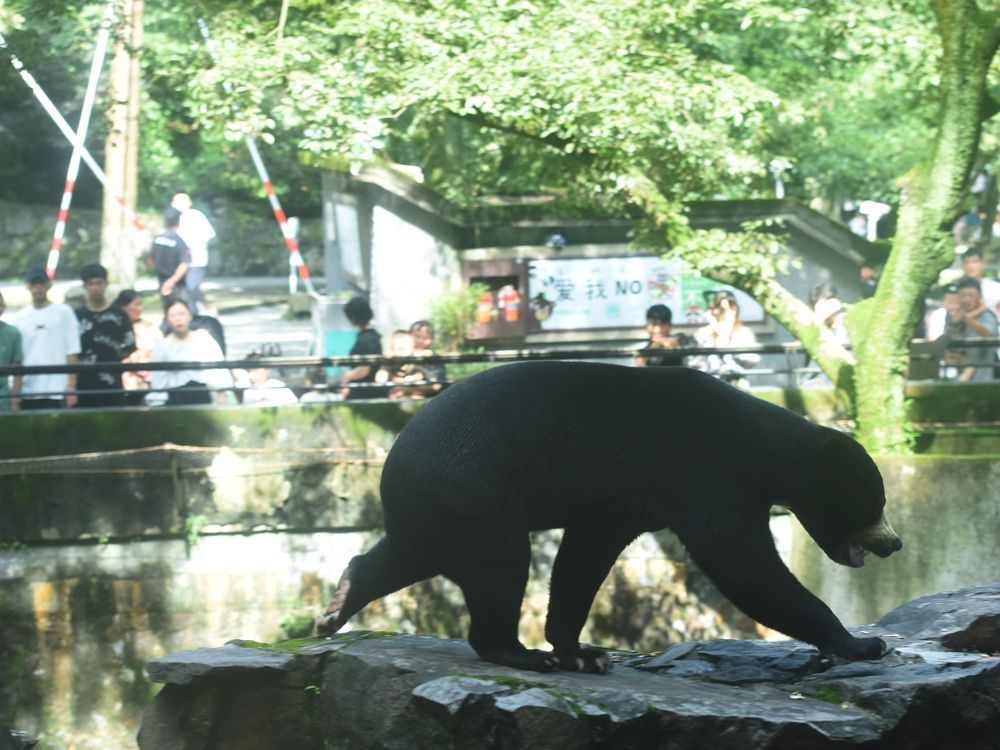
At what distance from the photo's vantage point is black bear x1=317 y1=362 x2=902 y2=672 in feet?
18.2

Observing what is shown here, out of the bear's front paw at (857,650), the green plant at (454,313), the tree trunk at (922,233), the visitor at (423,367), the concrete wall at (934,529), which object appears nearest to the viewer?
the bear's front paw at (857,650)

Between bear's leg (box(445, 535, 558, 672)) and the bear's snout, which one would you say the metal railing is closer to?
the bear's snout

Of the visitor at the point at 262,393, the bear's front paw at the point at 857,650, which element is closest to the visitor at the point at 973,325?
the visitor at the point at 262,393

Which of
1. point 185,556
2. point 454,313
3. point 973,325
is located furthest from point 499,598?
point 454,313

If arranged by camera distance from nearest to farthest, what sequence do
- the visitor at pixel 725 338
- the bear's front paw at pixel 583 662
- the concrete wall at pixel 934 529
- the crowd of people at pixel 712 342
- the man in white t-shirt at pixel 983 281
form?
1. the bear's front paw at pixel 583 662
2. the concrete wall at pixel 934 529
3. the crowd of people at pixel 712 342
4. the visitor at pixel 725 338
5. the man in white t-shirt at pixel 983 281

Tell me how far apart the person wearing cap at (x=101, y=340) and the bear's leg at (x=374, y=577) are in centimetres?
517

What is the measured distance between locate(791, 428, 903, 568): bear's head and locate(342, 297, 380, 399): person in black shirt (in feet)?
18.2

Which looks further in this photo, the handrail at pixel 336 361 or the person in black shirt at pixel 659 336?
the person in black shirt at pixel 659 336

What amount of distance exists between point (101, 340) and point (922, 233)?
6.33m

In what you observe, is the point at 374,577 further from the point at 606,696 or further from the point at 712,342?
the point at 712,342

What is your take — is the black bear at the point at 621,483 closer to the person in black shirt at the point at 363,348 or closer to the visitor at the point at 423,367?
the visitor at the point at 423,367

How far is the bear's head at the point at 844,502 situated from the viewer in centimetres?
567

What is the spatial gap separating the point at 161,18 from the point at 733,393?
62.1ft

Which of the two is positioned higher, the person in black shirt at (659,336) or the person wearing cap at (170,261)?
the person wearing cap at (170,261)
